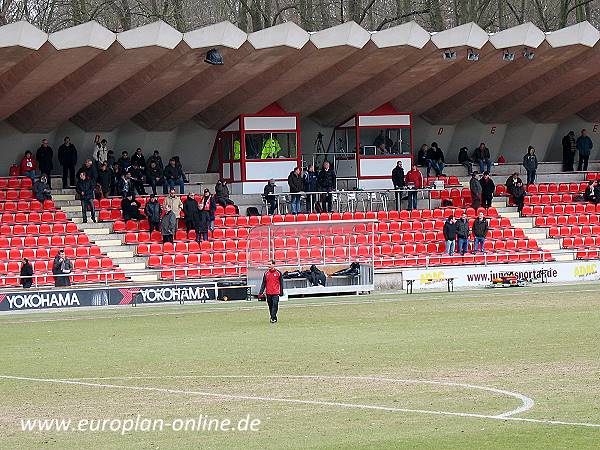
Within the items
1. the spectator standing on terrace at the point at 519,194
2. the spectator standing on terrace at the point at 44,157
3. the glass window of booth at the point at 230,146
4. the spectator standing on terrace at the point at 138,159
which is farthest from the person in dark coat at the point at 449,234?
the spectator standing on terrace at the point at 44,157

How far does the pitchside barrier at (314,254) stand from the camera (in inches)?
1537

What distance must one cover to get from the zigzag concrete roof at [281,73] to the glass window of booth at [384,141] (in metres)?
1.00

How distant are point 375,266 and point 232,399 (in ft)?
84.8

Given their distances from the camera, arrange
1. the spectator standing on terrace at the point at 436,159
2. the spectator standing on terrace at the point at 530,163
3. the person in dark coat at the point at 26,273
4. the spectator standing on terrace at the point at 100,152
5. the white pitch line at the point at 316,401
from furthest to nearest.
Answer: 1. the spectator standing on terrace at the point at 436,159
2. the spectator standing on terrace at the point at 530,163
3. the spectator standing on terrace at the point at 100,152
4. the person in dark coat at the point at 26,273
5. the white pitch line at the point at 316,401

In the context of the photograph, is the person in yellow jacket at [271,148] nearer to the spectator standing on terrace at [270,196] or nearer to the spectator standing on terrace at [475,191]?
the spectator standing on terrace at [270,196]

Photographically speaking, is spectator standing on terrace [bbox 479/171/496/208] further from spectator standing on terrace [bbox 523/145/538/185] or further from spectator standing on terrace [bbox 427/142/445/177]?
spectator standing on terrace [bbox 427/142/445/177]

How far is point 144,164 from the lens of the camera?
4688 cm

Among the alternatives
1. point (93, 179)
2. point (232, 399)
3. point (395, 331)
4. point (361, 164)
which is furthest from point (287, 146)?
point (232, 399)

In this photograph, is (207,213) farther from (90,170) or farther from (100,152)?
(100,152)

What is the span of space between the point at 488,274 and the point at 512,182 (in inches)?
371

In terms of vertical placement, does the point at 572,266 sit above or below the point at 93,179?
below

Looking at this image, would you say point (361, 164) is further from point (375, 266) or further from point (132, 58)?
point (132, 58)

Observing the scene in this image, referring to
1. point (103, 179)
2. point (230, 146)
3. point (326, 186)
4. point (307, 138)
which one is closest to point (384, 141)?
point (307, 138)

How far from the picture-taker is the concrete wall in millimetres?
47031
